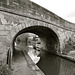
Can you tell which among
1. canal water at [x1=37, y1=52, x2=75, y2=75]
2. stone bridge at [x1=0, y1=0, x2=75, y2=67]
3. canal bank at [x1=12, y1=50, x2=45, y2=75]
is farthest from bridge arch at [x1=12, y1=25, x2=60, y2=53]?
canal water at [x1=37, y1=52, x2=75, y2=75]

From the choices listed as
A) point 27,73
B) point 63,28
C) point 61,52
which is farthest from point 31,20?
point 61,52

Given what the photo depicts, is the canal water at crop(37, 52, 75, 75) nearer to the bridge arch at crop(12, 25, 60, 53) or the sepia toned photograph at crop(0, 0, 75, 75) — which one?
the sepia toned photograph at crop(0, 0, 75, 75)

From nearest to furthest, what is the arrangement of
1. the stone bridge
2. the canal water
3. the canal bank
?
the canal bank → the stone bridge → the canal water

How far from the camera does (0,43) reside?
3.63 meters

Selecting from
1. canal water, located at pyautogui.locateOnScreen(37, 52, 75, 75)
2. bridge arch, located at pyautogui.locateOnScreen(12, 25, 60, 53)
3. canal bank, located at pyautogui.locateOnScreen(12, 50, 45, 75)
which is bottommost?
canal water, located at pyautogui.locateOnScreen(37, 52, 75, 75)

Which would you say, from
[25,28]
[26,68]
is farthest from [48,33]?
[26,68]

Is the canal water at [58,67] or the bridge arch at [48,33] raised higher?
the bridge arch at [48,33]

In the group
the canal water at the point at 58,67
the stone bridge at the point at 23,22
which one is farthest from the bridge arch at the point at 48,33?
the canal water at the point at 58,67

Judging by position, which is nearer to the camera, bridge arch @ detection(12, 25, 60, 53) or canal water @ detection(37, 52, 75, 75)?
canal water @ detection(37, 52, 75, 75)

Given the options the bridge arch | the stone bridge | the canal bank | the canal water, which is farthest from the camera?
the bridge arch

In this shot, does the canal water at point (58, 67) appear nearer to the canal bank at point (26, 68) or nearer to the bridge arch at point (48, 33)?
A: the canal bank at point (26, 68)

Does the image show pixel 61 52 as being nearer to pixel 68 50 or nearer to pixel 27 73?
pixel 68 50

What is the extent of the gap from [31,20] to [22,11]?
2.32 feet

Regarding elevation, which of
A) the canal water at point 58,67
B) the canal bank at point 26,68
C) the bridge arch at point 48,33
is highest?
the bridge arch at point 48,33
